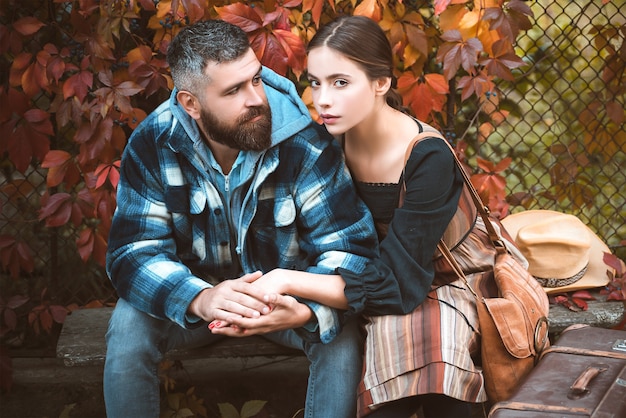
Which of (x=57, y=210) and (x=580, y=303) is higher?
(x=580, y=303)

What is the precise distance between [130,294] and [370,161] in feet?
2.88

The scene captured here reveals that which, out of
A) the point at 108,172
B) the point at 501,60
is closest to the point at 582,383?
the point at 501,60

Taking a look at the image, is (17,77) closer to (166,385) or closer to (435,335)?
(166,385)

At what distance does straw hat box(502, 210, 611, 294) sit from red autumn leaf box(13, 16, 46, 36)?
2067 millimetres

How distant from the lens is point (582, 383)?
8.00ft

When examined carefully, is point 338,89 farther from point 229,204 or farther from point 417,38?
point 417,38

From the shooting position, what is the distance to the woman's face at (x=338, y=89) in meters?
2.69

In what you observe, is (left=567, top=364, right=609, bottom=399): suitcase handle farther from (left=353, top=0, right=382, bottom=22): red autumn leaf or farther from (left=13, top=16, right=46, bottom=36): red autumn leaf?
(left=13, top=16, right=46, bottom=36): red autumn leaf

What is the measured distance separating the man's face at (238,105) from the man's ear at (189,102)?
0.04 m

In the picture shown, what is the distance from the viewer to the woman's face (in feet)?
8.83

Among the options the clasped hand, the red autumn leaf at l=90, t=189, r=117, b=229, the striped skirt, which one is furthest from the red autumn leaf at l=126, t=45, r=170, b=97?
the striped skirt

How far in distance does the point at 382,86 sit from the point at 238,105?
0.46 m

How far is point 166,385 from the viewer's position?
3760 mm

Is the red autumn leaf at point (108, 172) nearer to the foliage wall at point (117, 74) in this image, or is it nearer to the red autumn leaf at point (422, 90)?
the foliage wall at point (117, 74)
